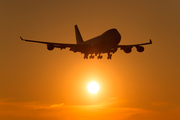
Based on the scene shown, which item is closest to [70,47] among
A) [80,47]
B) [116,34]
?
[80,47]

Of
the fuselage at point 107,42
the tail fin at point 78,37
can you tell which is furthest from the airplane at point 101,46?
the tail fin at point 78,37

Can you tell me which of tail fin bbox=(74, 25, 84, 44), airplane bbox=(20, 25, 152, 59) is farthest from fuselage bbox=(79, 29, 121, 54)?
tail fin bbox=(74, 25, 84, 44)

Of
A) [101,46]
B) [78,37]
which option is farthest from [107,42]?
[78,37]

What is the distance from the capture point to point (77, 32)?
12119cm

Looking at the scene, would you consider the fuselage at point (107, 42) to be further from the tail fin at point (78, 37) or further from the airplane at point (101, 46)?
the tail fin at point (78, 37)

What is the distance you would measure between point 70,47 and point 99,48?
1000 centimetres

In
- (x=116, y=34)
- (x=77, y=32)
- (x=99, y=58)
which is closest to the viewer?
(x=116, y=34)

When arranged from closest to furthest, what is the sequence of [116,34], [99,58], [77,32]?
[116,34] → [99,58] → [77,32]

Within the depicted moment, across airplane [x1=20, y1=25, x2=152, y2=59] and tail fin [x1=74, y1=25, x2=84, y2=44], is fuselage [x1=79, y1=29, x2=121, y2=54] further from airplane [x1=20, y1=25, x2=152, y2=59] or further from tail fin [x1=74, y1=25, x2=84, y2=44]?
tail fin [x1=74, y1=25, x2=84, y2=44]

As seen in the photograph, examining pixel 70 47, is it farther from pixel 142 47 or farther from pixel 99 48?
pixel 142 47

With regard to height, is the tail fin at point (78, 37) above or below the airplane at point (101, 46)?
above

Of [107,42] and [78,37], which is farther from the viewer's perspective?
[78,37]

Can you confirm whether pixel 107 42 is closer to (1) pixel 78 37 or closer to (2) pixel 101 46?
(2) pixel 101 46

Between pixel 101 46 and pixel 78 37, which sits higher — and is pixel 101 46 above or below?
below
